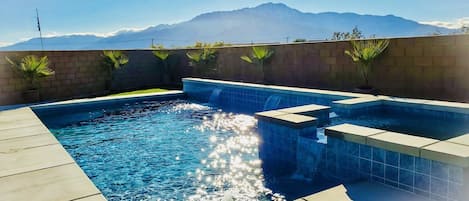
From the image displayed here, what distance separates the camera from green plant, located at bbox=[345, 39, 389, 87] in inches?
294

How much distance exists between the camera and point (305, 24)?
392 ft

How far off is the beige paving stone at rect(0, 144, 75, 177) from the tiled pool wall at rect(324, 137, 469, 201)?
8.05 ft

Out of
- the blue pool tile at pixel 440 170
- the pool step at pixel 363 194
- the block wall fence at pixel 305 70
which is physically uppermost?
the block wall fence at pixel 305 70

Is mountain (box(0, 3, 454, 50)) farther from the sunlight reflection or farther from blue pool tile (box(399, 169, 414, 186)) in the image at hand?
blue pool tile (box(399, 169, 414, 186))

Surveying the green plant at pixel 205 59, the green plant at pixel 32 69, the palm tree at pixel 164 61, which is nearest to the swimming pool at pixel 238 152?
the green plant at pixel 32 69

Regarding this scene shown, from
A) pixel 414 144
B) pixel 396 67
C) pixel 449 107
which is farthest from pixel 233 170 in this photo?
pixel 396 67

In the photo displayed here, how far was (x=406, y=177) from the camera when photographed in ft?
8.92

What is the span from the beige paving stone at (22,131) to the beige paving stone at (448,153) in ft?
13.8

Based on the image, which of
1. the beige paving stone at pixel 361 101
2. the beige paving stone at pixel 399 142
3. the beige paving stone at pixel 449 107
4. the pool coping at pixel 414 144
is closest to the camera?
the pool coping at pixel 414 144

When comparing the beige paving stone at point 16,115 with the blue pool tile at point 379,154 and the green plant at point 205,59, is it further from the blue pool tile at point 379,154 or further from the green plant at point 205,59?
the green plant at point 205,59

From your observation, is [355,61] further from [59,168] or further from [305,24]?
[305,24]

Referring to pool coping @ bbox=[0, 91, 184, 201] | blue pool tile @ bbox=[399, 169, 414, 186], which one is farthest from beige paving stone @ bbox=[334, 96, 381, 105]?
pool coping @ bbox=[0, 91, 184, 201]

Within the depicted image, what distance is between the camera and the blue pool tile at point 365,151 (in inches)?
119

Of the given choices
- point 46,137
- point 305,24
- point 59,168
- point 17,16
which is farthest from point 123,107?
point 305,24
